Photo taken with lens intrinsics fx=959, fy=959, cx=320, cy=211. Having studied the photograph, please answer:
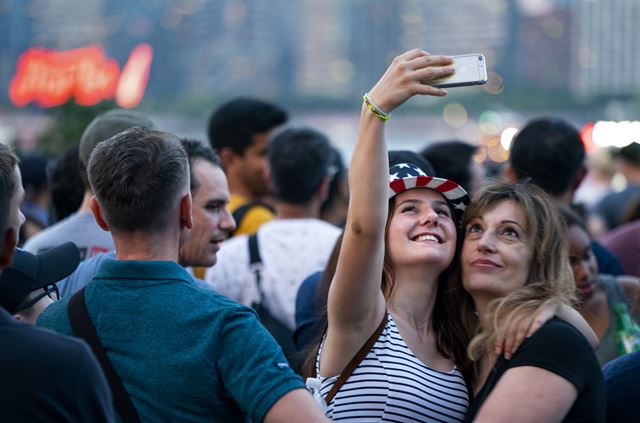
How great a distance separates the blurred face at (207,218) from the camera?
12.8 feet

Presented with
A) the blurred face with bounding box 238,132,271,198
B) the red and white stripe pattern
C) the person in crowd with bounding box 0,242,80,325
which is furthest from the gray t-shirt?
the blurred face with bounding box 238,132,271,198

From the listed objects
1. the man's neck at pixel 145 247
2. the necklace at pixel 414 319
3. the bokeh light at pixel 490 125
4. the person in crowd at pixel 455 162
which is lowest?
the bokeh light at pixel 490 125

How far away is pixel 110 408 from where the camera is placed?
2.19 meters

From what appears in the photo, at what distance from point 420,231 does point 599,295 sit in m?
1.40

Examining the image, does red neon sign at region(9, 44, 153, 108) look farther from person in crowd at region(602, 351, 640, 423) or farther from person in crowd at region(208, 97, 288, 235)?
person in crowd at region(602, 351, 640, 423)

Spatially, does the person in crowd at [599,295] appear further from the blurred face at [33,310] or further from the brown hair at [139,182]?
the blurred face at [33,310]

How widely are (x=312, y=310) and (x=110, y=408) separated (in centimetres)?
205

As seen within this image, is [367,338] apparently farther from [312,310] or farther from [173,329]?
[312,310]

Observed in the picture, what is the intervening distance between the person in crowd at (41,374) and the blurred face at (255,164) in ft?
12.2

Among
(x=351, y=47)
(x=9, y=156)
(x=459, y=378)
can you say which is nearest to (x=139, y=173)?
(x=9, y=156)

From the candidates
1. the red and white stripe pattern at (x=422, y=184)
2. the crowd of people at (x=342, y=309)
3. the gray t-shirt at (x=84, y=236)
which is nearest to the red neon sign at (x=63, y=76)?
the gray t-shirt at (x=84, y=236)

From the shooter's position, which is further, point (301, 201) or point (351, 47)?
point (351, 47)

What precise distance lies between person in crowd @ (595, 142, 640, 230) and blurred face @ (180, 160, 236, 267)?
5333 mm

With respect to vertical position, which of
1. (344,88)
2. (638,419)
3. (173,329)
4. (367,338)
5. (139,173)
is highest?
(139,173)
